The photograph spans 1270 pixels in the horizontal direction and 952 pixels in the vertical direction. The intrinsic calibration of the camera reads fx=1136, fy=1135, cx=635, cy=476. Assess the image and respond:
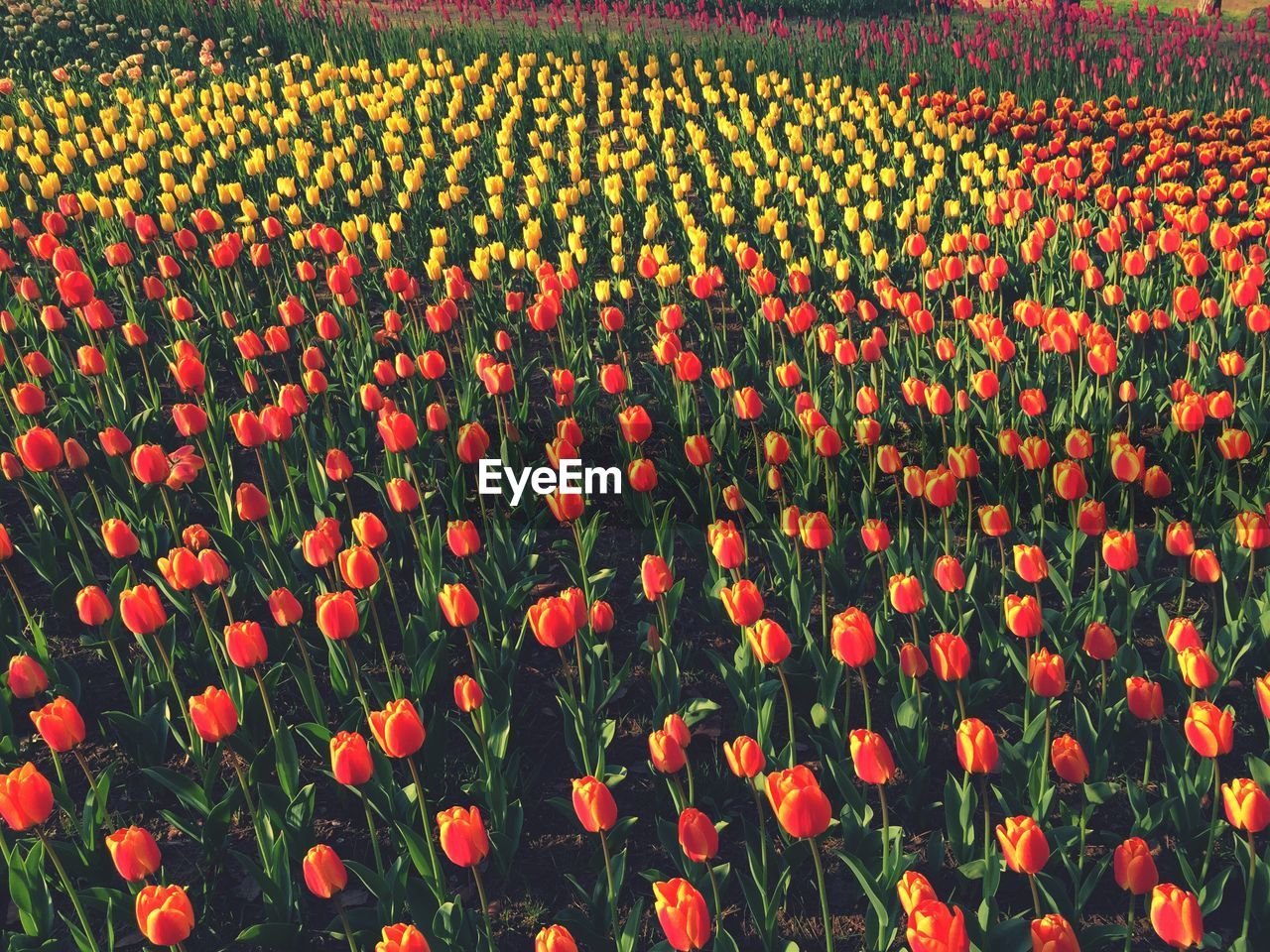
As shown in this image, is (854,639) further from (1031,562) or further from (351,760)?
(351,760)

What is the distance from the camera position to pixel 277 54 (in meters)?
12.2

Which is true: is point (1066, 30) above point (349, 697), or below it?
above

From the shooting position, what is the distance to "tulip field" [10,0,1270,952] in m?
2.55

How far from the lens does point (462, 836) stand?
208 centimetres

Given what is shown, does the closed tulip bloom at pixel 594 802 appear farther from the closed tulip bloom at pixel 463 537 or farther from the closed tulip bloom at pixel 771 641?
the closed tulip bloom at pixel 463 537

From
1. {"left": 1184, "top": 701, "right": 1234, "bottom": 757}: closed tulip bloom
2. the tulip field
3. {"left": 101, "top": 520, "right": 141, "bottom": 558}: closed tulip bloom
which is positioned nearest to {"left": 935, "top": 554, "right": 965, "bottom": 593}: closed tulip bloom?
the tulip field

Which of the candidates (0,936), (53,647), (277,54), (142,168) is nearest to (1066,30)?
(277,54)

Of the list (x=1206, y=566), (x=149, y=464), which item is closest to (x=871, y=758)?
(x=1206, y=566)

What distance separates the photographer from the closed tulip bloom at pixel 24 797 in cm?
221

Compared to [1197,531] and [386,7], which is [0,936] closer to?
[1197,531]

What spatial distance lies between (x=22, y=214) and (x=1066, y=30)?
33.1ft

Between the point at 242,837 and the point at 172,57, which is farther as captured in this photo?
the point at 172,57

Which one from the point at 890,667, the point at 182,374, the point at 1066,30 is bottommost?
the point at 890,667

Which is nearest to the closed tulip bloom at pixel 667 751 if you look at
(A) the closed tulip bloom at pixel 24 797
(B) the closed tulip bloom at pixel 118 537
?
(A) the closed tulip bloom at pixel 24 797
